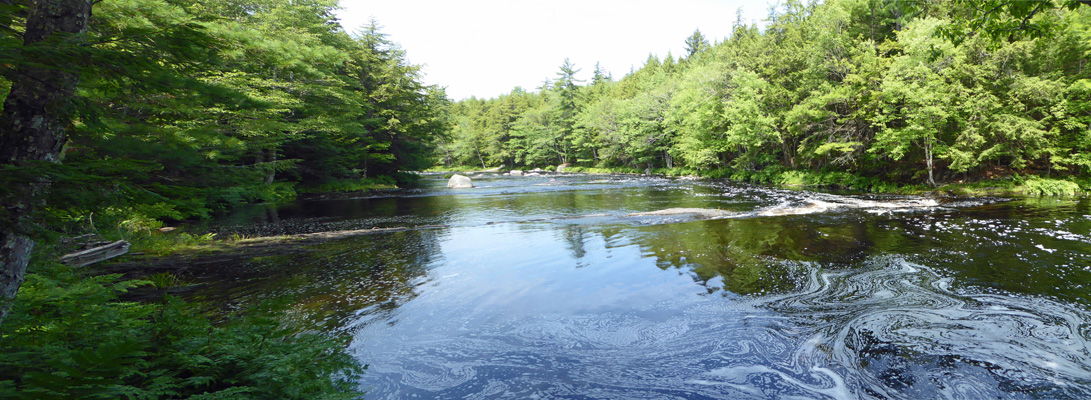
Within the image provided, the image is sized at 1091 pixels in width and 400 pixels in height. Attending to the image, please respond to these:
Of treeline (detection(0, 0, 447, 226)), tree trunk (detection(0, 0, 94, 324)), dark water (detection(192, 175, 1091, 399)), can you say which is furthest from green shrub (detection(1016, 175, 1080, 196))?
tree trunk (detection(0, 0, 94, 324))

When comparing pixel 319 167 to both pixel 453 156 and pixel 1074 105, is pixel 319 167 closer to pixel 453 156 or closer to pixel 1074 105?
pixel 1074 105

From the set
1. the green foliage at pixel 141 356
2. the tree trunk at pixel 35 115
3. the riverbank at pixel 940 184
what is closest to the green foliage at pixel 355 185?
the riverbank at pixel 940 184

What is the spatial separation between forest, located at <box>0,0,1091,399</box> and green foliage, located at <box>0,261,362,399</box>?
→ 0.06 feet

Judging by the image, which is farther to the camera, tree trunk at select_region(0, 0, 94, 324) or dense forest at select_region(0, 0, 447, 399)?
tree trunk at select_region(0, 0, 94, 324)

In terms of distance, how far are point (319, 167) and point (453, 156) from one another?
2242 inches

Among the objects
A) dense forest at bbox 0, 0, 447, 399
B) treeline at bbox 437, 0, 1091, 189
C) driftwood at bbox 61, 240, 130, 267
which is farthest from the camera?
treeline at bbox 437, 0, 1091, 189

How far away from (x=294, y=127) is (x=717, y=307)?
22.1 meters

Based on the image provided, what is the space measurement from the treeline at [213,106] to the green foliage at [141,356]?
0.80m

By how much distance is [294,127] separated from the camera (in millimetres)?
22016

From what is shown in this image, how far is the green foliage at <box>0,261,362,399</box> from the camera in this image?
6.98 feet

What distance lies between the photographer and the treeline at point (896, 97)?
16562mm

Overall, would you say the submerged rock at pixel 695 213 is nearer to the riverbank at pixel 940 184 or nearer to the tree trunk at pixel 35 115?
the riverbank at pixel 940 184

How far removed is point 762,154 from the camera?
3195cm

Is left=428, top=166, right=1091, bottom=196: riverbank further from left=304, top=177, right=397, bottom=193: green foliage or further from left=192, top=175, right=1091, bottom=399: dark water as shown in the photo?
left=304, top=177, right=397, bottom=193: green foliage
